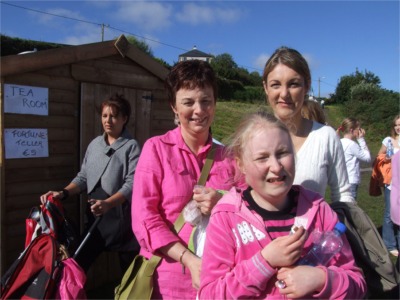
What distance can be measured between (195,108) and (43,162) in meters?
2.89

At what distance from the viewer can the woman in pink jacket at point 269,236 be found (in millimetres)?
1430

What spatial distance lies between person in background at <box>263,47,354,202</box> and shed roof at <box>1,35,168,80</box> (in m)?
2.91

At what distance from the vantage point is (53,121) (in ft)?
14.5

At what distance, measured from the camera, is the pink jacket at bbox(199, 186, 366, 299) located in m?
1.45

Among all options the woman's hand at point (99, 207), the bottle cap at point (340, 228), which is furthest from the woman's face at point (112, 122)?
the bottle cap at point (340, 228)

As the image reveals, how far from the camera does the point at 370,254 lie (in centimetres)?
179

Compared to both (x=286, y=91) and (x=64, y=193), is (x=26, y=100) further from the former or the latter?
(x=286, y=91)

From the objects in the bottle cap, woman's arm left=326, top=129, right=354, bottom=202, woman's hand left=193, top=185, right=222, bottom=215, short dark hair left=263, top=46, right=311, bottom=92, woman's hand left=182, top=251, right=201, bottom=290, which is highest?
short dark hair left=263, top=46, right=311, bottom=92

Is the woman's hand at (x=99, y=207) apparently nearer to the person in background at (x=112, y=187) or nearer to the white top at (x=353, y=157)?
the person in background at (x=112, y=187)

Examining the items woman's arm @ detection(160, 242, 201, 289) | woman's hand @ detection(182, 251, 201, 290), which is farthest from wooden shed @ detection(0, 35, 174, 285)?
woman's hand @ detection(182, 251, 201, 290)

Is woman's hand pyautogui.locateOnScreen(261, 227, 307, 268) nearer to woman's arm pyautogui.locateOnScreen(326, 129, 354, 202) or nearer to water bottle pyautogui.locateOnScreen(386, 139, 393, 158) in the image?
woman's arm pyautogui.locateOnScreen(326, 129, 354, 202)

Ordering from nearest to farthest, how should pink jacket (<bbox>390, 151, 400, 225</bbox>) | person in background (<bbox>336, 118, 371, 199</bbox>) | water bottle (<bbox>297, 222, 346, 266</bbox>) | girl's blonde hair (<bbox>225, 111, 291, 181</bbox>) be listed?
1. water bottle (<bbox>297, 222, 346, 266</bbox>)
2. girl's blonde hair (<bbox>225, 111, 291, 181</bbox>)
3. pink jacket (<bbox>390, 151, 400, 225</bbox>)
4. person in background (<bbox>336, 118, 371, 199</bbox>)

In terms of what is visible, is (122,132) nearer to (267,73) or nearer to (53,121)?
(53,121)

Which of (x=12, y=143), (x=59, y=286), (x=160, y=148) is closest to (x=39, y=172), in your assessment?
(x=12, y=143)
